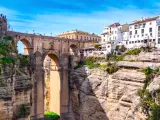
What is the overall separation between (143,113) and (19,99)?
13.1 meters

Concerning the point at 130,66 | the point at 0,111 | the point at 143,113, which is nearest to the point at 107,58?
the point at 130,66

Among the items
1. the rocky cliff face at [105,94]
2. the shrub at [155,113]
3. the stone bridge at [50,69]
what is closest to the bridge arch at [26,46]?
the stone bridge at [50,69]

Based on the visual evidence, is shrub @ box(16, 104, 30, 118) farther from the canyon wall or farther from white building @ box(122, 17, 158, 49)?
white building @ box(122, 17, 158, 49)

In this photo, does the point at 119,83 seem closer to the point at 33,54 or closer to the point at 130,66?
the point at 130,66

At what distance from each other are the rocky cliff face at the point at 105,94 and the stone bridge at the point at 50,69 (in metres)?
1.92

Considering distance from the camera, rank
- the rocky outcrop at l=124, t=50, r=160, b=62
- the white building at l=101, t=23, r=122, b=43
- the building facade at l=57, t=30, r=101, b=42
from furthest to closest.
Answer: the building facade at l=57, t=30, r=101, b=42 < the white building at l=101, t=23, r=122, b=43 < the rocky outcrop at l=124, t=50, r=160, b=62

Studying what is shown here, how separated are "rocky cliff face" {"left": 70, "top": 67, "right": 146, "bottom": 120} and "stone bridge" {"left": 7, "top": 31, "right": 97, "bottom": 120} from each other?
1924 millimetres

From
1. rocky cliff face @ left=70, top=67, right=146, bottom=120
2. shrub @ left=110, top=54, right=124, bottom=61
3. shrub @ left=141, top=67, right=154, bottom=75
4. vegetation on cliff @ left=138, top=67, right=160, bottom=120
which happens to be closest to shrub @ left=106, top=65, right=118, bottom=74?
rocky cliff face @ left=70, top=67, right=146, bottom=120

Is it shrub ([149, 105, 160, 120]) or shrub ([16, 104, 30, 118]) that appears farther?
shrub ([149, 105, 160, 120])

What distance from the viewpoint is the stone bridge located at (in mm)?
37719

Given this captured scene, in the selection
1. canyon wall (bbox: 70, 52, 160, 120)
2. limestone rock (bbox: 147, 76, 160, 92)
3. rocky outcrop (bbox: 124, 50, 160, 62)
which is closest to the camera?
limestone rock (bbox: 147, 76, 160, 92)

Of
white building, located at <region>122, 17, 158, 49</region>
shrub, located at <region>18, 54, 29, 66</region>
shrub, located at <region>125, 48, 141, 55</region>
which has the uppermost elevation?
white building, located at <region>122, 17, 158, 49</region>

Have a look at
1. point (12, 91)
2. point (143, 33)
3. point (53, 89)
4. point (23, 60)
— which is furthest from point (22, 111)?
point (143, 33)

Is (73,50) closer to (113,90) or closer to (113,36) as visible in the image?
(113,36)
